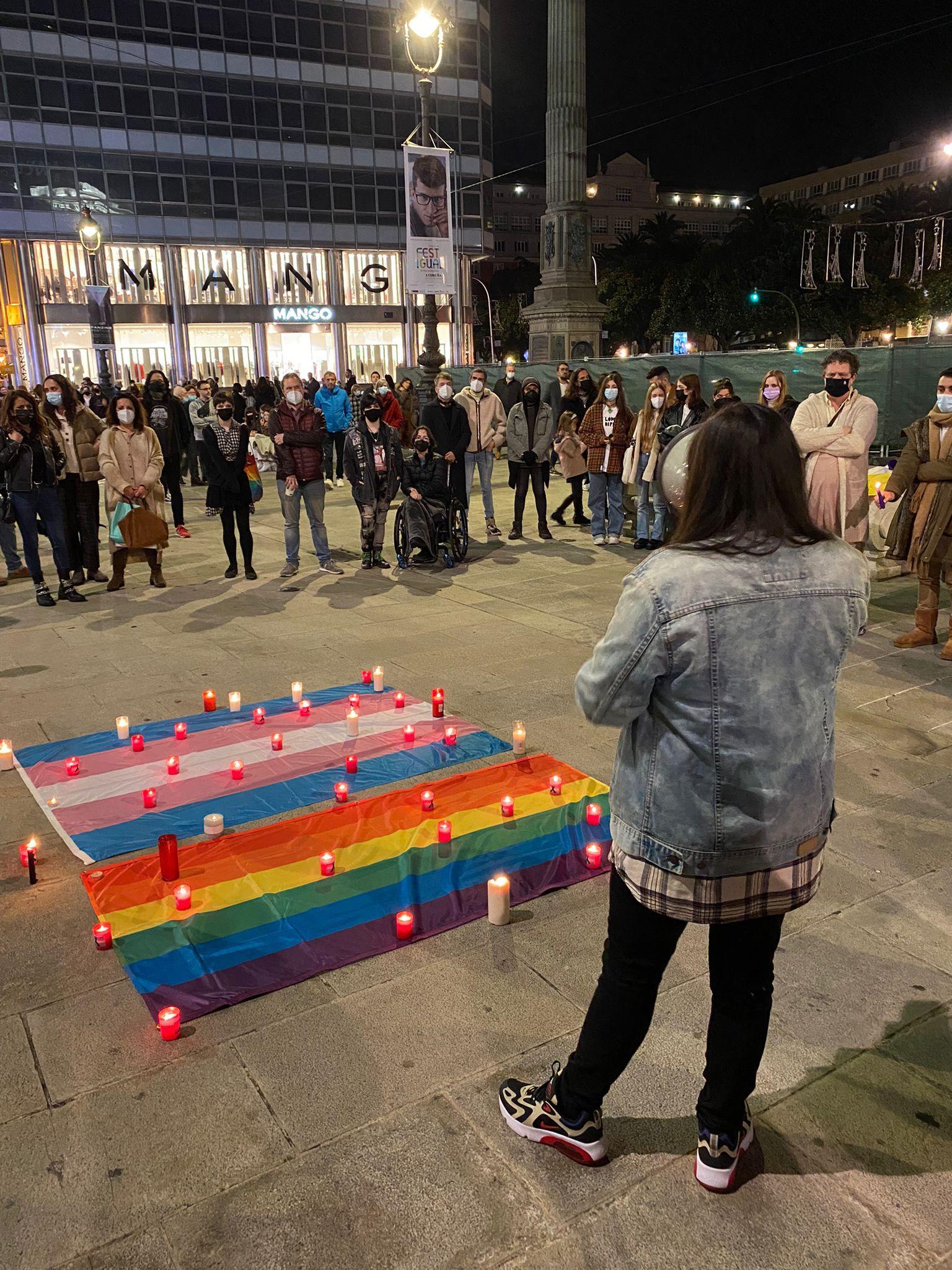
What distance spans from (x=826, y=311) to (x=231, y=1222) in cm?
5589

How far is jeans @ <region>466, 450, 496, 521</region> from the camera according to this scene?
481 inches

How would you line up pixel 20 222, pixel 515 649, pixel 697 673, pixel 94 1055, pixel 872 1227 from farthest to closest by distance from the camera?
pixel 20 222
pixel 515 649
pixel 94 1055
pixel 872 1227
pixel 697 673

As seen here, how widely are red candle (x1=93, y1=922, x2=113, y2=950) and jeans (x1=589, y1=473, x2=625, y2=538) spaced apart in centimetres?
942

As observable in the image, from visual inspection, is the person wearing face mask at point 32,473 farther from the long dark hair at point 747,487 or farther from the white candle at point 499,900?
the long dark hair at point 747,487

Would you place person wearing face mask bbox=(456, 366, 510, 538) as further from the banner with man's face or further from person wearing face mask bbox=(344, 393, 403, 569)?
the banner with man's face

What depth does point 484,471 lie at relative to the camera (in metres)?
12.7

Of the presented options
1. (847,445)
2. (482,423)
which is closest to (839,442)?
(847,445)

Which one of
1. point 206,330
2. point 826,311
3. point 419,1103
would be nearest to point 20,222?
point 206,330

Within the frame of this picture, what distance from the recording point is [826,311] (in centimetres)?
5138

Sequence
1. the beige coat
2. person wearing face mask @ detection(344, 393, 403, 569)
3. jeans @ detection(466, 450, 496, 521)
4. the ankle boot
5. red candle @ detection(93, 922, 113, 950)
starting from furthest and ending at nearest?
1. jeans @ detection(466, 450, 496, 521)
2. person wearing face mask @ detection(344, 393, 403, 569)
3. the ankle boot
4. the beige coat
5. red candle @ detection(93, 922, 113, 950)

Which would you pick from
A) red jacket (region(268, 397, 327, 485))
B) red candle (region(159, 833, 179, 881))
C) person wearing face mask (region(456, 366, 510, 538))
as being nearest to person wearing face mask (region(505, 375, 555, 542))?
person wearing face mask (region(456, 366, 510, 538))

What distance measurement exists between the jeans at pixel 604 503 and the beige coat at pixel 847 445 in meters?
4.23

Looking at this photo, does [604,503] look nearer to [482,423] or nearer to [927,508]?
[482,423]

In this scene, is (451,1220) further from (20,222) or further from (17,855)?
(20,222)
